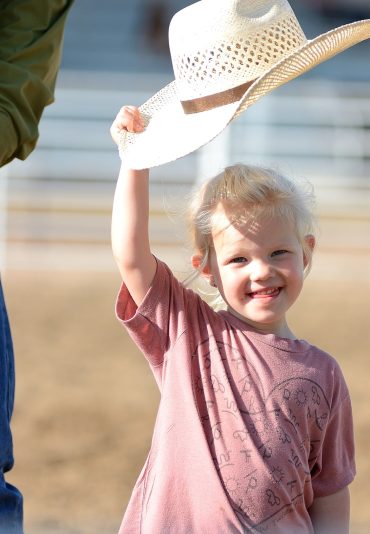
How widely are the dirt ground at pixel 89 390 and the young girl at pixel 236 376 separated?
2227mm

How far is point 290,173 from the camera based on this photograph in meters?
2.67

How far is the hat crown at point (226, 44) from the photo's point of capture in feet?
8.02

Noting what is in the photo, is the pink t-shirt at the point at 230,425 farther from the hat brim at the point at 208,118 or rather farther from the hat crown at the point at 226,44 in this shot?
the hat crown at the point at 226,44

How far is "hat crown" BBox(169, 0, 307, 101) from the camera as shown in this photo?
8.02ft

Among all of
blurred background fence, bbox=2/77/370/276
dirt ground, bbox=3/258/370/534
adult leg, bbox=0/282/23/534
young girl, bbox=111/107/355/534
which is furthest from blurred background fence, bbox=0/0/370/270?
young girl, bbox=111/107/355/534

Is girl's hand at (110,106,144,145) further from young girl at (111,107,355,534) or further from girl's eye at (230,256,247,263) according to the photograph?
girl's eye at (230,256,247,263)

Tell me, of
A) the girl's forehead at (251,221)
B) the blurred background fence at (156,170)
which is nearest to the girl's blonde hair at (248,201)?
the girl's forehead at (251,221)

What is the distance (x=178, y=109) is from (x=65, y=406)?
13.6 feet

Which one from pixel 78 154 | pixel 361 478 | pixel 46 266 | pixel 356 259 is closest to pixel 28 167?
pixel 78 154

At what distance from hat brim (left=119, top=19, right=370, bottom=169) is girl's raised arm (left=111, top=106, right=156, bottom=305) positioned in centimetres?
4

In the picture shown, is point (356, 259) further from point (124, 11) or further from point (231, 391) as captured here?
point (124, 11)

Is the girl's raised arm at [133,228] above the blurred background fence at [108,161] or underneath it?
above

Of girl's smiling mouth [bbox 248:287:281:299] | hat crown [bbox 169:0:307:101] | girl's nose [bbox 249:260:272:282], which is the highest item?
hat crown [bbox 169:0:307:101]

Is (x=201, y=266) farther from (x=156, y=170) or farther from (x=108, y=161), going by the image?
(x=108, y=161)
